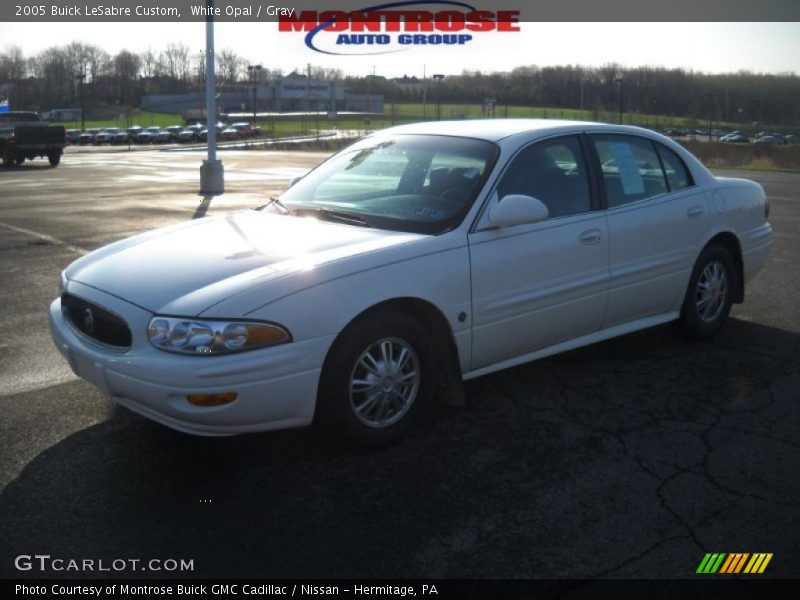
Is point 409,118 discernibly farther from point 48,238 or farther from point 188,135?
point 48,238

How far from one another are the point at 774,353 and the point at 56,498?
466cm

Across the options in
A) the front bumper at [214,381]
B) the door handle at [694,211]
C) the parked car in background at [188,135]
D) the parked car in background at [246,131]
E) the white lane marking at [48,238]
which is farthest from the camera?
the parked car in background at [246,131]

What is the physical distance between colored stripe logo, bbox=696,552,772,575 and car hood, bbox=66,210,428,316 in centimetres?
200

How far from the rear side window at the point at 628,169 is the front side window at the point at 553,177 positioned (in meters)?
0.21

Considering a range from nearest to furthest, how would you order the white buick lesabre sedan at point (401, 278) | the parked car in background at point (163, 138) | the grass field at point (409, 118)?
1. the white buick lesabre sedan at point (401, 278)
2. the grass field at point (409, 118)
3. the parked car in background at point (163, 138)

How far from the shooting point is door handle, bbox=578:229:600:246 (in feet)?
16.2

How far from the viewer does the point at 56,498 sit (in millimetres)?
3535

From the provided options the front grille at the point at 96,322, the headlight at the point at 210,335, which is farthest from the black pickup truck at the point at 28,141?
the headlight at the point at 210,335

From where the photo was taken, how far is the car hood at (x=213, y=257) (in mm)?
3781

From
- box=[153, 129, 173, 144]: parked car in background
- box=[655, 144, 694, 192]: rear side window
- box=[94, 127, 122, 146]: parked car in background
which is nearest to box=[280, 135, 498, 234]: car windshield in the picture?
box=[655, 144, 694, 192]: rear side window

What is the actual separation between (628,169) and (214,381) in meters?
3.20

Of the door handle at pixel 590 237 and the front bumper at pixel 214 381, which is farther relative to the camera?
the door handle at pixel 590 237

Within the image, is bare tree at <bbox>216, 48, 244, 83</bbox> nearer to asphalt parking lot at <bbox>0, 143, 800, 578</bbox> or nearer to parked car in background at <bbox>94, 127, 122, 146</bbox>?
parked car in background at <bbox>94, 127, 122, 146</bbox>

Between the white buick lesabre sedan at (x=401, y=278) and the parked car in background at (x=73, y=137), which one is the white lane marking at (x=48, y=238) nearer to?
the white buick lesabre sedan at (x=401, y=278)
